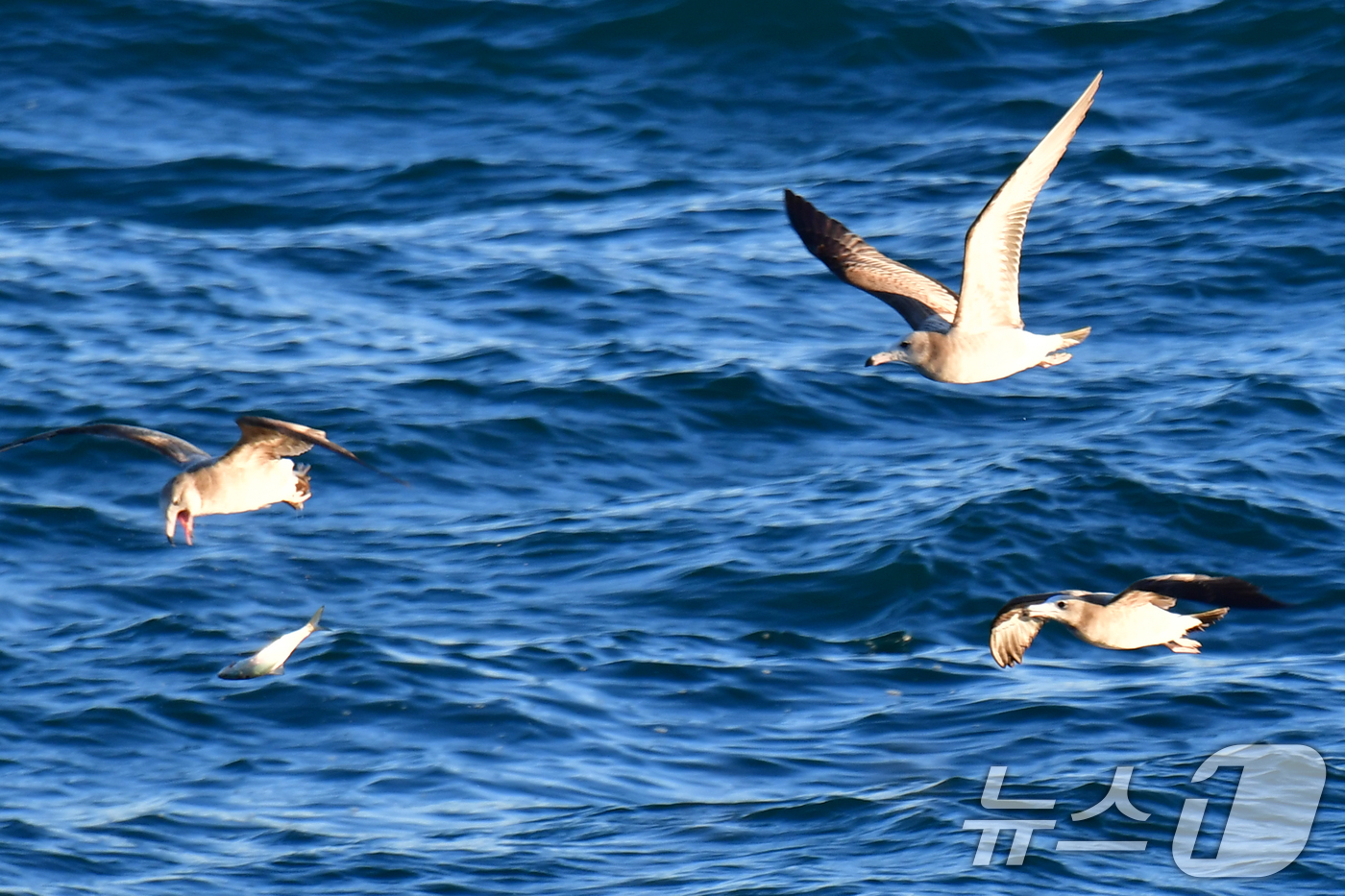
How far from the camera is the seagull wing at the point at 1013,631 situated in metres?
8.02

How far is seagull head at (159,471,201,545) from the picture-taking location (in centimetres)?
866

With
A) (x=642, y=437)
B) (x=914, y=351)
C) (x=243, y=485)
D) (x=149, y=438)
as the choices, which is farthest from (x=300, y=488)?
(x=642, y=437)

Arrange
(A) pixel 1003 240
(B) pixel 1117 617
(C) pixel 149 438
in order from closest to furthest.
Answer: (B) pixel 1117 617, (A) pixel 1003 240, (C) pixel 149 438

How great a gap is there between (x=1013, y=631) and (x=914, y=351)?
1.37 meters

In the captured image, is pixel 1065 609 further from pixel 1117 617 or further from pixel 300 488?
pixel 300 488

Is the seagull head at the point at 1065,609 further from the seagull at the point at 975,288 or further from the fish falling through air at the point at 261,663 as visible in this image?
the fish falling through air at the point at 261,663

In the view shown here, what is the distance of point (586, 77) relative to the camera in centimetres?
1903

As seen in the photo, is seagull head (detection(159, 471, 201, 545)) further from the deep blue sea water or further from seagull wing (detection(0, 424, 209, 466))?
the deep blue sea water

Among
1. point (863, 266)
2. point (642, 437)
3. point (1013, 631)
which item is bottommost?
point (642, 437)

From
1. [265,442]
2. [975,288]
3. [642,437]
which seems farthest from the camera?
[642,437]

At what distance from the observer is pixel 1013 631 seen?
27.9 ft

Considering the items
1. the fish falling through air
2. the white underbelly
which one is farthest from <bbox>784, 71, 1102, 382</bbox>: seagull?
the fish falling through air

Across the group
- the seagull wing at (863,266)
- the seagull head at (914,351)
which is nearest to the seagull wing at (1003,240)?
the seagull head at (914,351)

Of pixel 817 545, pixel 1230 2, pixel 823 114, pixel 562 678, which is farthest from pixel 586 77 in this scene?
pixel 562 678
